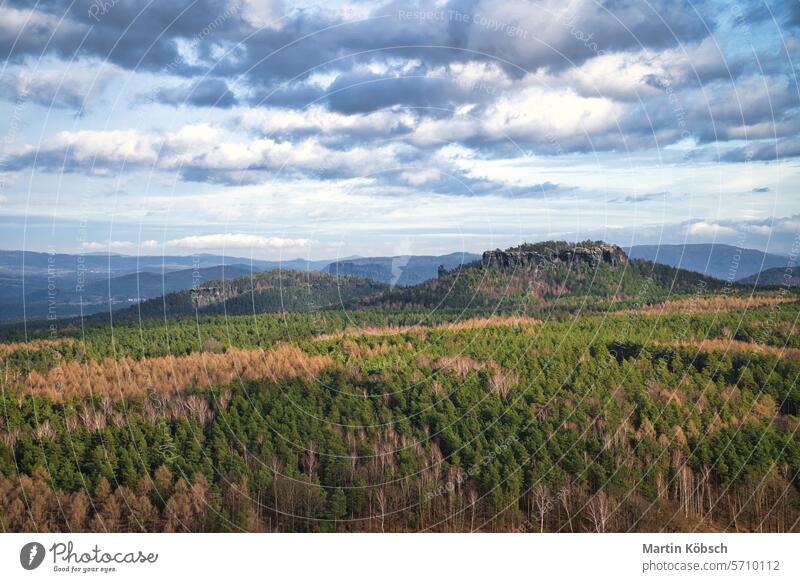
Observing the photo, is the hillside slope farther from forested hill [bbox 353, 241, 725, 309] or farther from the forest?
the forest

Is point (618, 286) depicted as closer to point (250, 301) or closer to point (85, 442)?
point (250, 301)

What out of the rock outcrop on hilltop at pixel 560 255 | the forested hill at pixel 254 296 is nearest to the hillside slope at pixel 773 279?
the rock outcrop on hilltop at pixel 560 255

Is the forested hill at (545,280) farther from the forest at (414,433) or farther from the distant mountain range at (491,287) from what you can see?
the forest at (414,433)

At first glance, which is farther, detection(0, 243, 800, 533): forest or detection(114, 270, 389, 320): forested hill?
detection(114, 270, 389, 320): forested hill

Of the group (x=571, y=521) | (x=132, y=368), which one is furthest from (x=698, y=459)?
(x=132, y=368)

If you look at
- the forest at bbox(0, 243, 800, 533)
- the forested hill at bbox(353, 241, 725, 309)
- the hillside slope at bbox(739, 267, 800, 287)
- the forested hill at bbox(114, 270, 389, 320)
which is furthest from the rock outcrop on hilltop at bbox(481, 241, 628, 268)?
the forest at bbox(0, 243, 800, 533)

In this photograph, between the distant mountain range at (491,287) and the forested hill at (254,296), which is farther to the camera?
the forested hill at (254,296)

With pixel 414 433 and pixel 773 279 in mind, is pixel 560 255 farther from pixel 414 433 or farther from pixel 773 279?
pixel 414 433
